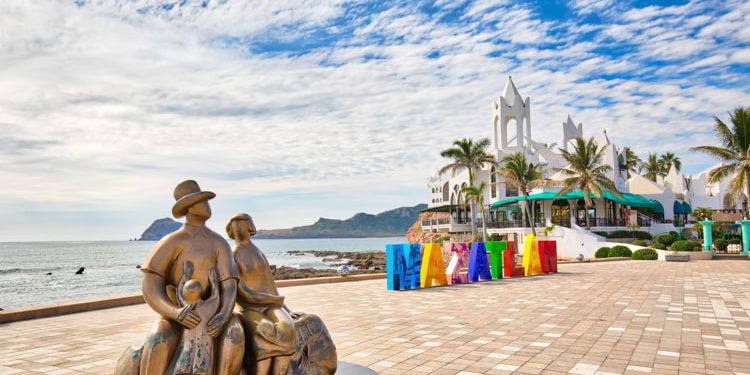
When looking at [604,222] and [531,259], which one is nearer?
[531,259]

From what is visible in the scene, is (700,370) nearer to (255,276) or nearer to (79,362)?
(255,276)

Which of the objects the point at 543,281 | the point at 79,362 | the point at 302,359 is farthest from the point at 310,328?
the point at 543,281

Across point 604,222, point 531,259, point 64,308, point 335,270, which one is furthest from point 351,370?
point 604,222

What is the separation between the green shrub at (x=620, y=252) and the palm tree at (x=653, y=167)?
43369mm

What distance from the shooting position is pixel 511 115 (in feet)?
184

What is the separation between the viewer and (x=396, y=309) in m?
11.5

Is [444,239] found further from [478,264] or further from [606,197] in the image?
[478,264]

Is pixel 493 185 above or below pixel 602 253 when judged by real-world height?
above

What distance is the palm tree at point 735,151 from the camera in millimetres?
30609

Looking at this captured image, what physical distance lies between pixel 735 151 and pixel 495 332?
31223 mm

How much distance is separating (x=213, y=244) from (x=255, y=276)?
1.56 feet

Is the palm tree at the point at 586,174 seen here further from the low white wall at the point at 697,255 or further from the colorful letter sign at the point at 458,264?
the colorful letter sign at the point at 458,264

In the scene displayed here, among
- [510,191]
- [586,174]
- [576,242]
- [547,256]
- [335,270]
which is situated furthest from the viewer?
[510,191]

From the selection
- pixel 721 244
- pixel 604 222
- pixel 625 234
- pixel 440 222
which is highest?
pixel 440 222
